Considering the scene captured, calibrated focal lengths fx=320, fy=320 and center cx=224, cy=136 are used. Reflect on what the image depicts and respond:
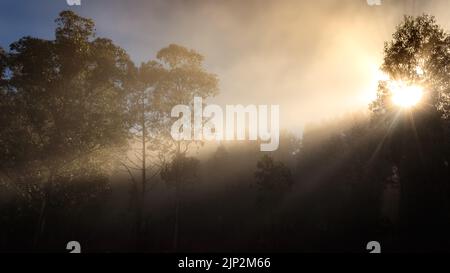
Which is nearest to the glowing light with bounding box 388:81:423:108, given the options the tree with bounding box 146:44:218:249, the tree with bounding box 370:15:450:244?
the tree with bounding box 370:15:450:244

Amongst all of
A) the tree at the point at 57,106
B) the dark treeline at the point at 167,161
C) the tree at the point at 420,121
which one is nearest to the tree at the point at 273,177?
the dark treeline at the point at 167,161

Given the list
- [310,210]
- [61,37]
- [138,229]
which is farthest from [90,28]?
[310,210]

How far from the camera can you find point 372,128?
31.3m

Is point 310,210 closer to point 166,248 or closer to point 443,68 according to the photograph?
point 166,248

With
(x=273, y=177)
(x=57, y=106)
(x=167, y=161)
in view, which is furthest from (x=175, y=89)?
(x=273, y=177)

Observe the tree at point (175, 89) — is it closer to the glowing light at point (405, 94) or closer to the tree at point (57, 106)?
the tree at point (57, 106)

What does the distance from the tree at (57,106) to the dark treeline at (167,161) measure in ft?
0.20

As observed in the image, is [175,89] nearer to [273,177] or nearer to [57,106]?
[57,106]

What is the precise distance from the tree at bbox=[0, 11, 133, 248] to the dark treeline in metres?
0.06

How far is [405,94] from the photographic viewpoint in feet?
75.6

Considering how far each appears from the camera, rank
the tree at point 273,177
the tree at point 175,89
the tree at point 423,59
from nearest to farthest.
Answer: the tree at point 423,59, the tree at point 175,89, the tree at point 273,177

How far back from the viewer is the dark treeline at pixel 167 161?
17625 mm

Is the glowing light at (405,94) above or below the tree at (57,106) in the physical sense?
above

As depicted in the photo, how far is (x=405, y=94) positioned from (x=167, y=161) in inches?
759
